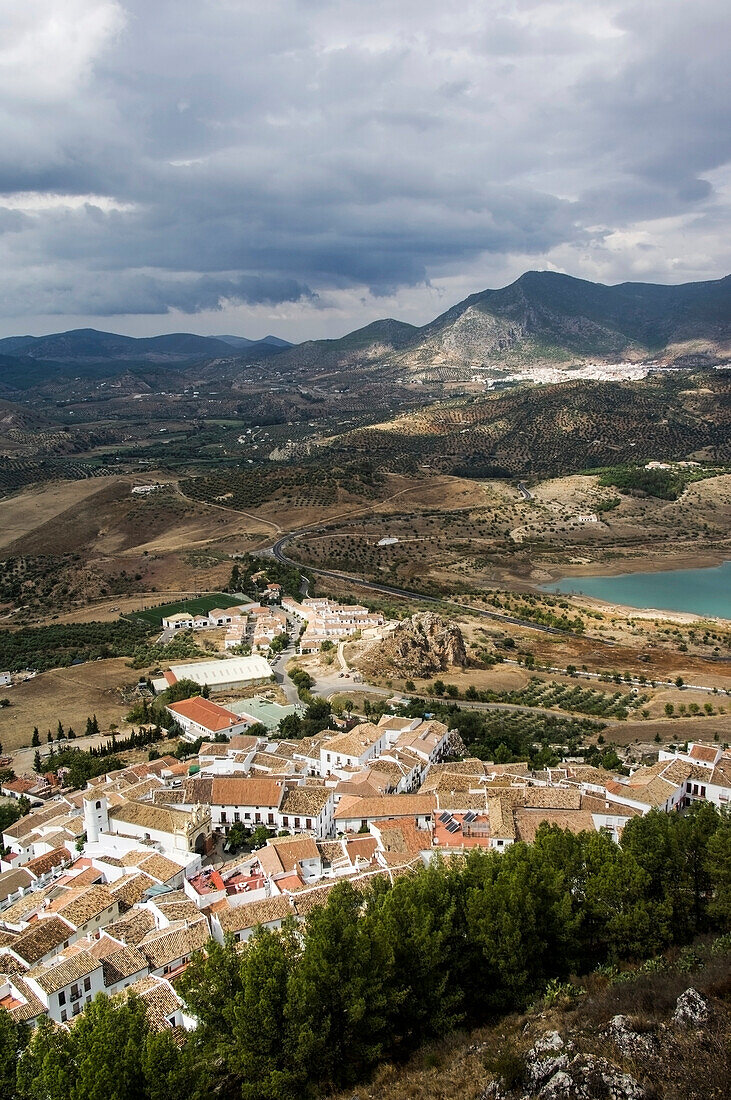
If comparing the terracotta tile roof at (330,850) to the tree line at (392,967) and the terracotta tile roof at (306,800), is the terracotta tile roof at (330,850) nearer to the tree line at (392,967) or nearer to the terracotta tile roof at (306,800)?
the terracotta tile roof at (306,800)

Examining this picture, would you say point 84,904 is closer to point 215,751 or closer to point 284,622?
point 215,751

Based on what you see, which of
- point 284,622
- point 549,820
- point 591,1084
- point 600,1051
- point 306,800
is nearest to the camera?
point 591,1084

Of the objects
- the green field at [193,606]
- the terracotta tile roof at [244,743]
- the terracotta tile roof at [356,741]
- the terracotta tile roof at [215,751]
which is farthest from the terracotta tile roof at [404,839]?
the green field at [193,606]

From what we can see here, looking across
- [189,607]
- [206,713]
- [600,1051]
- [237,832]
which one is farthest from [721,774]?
[189,607]

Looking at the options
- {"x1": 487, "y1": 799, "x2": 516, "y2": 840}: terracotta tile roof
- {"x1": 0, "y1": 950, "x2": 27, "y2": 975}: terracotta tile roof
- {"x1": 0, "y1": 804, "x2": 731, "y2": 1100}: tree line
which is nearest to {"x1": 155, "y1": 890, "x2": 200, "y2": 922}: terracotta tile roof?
{"x1": 0, "y1": 950, "x2": 27, "y2": 975}: terracotta tile roof

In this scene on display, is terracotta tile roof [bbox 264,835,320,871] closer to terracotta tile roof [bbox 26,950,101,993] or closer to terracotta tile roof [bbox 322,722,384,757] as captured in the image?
terracotta tile roof [bbox 26,950,101,993]

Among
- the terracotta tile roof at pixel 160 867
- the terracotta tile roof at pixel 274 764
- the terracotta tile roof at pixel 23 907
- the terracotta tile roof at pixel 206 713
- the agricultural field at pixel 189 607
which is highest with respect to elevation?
the terracotta tile roof at pixel 160 867
